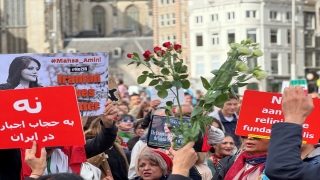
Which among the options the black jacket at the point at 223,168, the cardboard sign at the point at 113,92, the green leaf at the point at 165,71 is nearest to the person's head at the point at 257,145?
the black jacket at the point at 223,168

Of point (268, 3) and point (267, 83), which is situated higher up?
point (268, 3)

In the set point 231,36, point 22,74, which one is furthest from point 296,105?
point 231,36

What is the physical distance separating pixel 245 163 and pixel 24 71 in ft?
6.76

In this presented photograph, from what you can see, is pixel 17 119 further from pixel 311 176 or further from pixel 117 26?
pixel 117 26

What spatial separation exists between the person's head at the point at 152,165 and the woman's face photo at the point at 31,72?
1081 mm

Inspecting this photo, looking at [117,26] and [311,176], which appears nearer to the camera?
[311,176]

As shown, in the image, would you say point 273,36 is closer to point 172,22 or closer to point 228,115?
point 172,22

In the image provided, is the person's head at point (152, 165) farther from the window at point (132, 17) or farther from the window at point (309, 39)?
the window at point (132, 17)

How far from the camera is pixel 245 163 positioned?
5895 millimetres

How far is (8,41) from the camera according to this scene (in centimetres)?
9169

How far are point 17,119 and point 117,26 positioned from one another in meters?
105

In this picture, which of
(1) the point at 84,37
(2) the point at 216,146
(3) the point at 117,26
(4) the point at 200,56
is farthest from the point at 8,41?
(2) the point at 216,146

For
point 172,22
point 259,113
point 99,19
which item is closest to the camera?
point 259,113

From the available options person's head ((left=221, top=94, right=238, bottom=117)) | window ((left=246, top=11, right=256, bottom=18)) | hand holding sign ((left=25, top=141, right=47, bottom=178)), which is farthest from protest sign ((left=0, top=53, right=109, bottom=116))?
window ((left=246, top=11, right=256, bottom=18))
